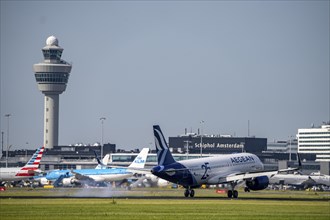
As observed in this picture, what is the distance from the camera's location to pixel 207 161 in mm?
122875

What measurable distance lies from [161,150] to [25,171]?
5559 cm

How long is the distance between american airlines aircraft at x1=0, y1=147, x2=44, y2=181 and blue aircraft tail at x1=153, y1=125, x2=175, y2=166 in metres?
51.8

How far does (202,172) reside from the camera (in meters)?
121

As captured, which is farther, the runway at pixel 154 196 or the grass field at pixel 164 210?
the runway at pixel 154 196

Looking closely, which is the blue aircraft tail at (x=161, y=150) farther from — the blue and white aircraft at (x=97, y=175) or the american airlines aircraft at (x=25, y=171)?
the american airlines aircraft at (x=25, y=171)

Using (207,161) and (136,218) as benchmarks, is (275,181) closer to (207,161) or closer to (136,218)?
(207,161)

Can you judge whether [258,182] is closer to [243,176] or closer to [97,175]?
[243,176]

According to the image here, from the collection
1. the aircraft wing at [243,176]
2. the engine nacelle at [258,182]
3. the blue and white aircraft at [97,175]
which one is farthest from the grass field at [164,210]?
the blue and white aircraft at [97,175]

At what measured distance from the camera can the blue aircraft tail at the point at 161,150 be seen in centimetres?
11788

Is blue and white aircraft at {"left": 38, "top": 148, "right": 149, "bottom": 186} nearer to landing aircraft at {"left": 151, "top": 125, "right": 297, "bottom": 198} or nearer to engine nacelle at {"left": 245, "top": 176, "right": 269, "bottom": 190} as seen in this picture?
landing aircraft at {"left": 151, "top": 125, "right": 297, "bottom": 198}

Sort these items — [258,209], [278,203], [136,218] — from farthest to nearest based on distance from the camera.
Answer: [278,203]
[258,209]
[136,218]

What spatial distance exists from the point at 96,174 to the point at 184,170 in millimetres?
64864

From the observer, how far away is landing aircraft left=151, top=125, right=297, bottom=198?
385 ft

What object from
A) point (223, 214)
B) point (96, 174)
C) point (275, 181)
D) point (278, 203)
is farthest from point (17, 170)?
point (223, 214)
